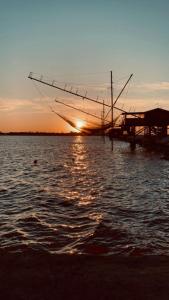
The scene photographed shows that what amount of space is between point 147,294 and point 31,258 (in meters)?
3.75

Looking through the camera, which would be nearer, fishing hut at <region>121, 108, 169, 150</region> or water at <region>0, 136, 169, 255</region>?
water at <region>0, 136, 169, 255</region>

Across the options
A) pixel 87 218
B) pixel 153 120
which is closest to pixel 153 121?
pixel 153 120

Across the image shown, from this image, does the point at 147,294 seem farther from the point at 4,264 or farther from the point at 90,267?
the point at 4,264

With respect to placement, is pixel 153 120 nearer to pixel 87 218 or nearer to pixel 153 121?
pixel 153 121

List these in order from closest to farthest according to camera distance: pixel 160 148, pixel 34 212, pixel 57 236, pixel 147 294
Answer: pixel 147 294, pixel 57 236, pixel 34 212, pixel 160 148

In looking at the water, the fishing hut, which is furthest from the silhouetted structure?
the water

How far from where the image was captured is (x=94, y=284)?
7.28m

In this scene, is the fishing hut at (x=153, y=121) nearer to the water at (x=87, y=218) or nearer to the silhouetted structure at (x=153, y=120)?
the silhouetted structure at (x=153, y=120)

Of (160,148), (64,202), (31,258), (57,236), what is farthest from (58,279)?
(160,148)

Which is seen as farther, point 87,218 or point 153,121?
point 153,121

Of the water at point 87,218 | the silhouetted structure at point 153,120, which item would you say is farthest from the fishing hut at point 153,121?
the water at point 87,218

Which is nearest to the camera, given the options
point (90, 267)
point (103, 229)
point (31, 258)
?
point (90, 267)

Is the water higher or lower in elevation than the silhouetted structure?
lower

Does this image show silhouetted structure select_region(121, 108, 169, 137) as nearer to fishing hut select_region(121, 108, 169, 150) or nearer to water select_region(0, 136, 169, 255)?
fishing hut select_region(121, 108, 169, 150)
